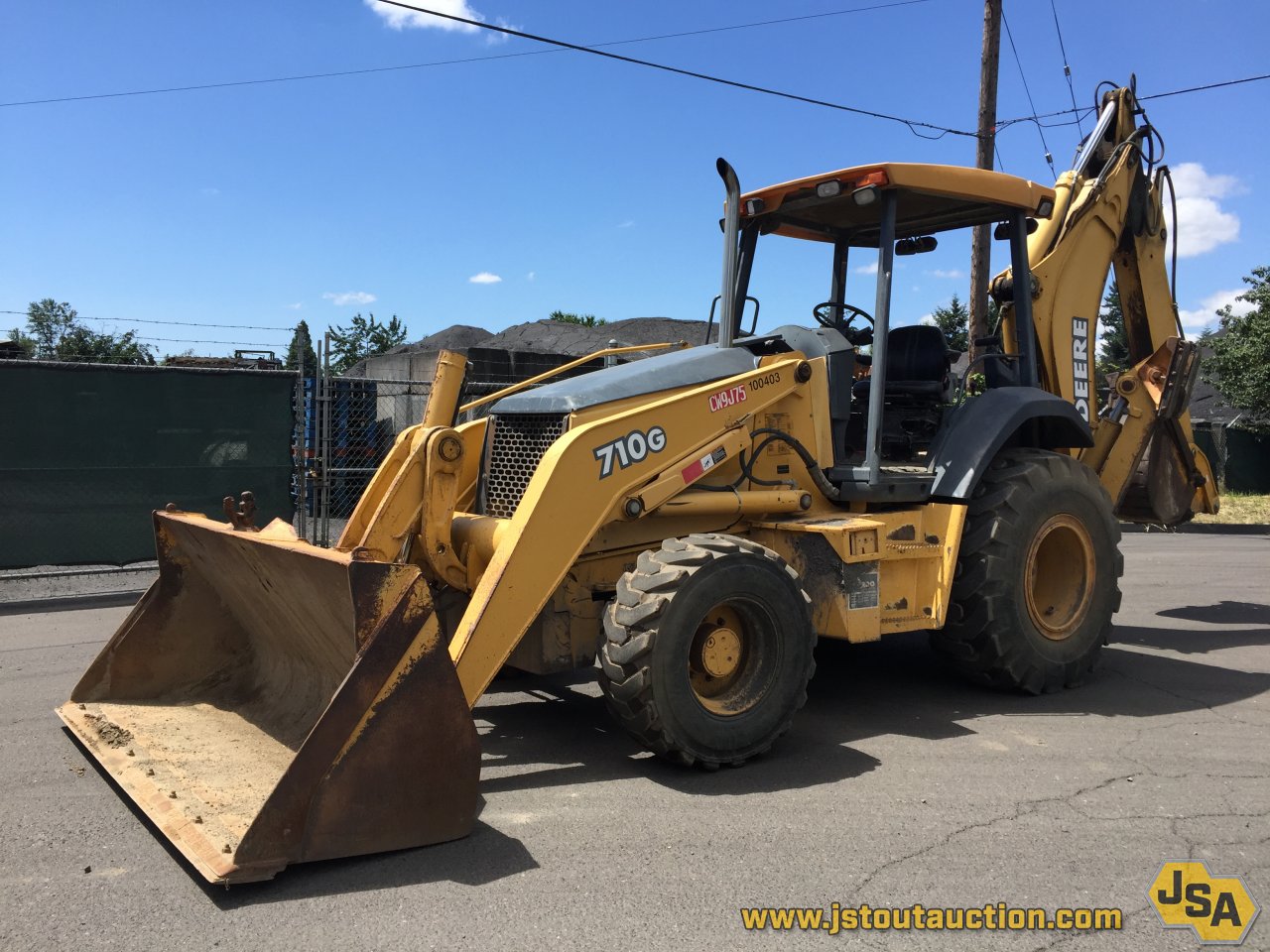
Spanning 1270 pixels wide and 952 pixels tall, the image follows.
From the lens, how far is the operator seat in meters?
6.40

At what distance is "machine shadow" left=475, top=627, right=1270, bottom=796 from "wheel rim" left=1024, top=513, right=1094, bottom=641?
0.44 metres

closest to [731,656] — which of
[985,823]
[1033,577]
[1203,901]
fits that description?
[985,823]

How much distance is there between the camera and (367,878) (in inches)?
134

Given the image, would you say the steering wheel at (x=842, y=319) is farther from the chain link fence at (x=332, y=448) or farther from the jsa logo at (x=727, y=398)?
the chain link fence at (x=332, y=448)

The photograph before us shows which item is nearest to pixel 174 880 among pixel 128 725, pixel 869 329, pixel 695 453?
pixel 128 725

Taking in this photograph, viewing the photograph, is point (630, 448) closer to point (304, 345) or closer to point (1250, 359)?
point (304, 345)

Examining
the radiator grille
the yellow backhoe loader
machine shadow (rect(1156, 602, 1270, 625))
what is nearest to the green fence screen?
the yellow backhoe loader

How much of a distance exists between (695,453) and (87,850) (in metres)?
3.06

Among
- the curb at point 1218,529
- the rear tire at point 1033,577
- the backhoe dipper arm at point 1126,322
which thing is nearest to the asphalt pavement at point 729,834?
the rear tire at point 1033,577

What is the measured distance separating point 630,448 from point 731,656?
107 cm

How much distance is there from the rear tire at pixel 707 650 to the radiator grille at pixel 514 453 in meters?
0.86

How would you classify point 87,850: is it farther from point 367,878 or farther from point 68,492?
point 68,492

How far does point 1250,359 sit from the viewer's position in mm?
24547

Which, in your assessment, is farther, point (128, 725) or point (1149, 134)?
point (1149, 134)
